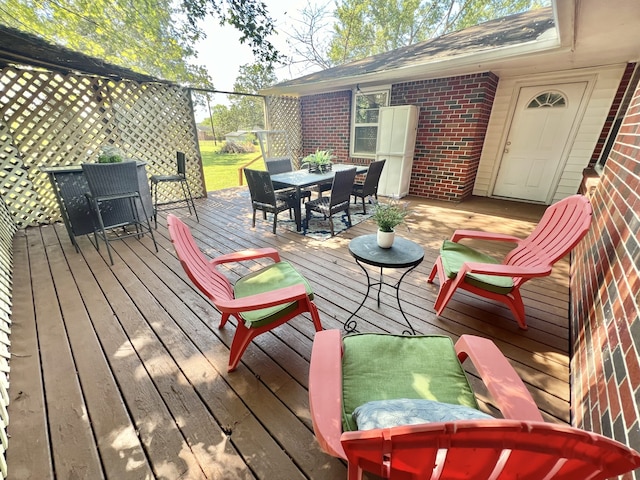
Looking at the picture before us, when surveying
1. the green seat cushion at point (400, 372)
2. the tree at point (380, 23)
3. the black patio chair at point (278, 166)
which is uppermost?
the tree at point (380, 23)

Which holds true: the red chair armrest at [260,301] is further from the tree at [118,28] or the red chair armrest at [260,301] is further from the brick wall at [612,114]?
the tree at [118,28]

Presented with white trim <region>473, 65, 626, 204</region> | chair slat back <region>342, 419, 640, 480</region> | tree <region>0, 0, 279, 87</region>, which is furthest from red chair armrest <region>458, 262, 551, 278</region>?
tree <region>0, 0, 279, 87</region>

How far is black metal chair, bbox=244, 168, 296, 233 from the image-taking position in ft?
10.9

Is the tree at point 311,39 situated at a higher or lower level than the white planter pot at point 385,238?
higher

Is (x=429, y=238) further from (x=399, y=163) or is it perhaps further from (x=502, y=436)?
(x=502, y=436)

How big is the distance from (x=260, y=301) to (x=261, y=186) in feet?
7.78

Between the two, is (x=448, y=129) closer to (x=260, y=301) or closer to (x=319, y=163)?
(x=319, y=163)

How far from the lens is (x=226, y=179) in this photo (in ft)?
27.8

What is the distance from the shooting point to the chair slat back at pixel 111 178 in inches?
106

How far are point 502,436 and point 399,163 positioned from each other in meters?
5.20

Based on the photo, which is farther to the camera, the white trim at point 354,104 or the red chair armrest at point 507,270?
the white trim at point 354,104

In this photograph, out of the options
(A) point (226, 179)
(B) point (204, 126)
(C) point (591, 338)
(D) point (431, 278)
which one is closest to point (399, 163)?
(D) point (431, 278)

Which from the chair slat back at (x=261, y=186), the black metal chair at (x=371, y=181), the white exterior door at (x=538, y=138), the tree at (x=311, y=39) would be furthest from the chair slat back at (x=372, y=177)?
the tree at (x=311, y=39)

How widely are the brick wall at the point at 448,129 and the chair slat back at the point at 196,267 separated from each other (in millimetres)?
4834
